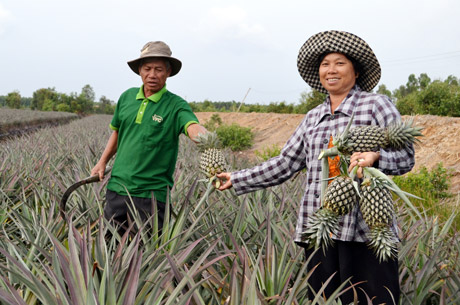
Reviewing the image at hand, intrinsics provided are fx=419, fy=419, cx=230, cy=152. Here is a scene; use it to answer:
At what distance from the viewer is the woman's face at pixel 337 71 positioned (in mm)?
1562

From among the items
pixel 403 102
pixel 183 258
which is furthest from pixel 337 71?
pixel 403 102

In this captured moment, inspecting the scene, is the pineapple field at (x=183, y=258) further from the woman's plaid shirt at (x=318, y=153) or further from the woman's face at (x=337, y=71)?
the woman's face at (x=337, y=71)

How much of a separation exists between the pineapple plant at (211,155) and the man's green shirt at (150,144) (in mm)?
631

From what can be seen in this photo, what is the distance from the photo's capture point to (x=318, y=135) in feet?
5.31

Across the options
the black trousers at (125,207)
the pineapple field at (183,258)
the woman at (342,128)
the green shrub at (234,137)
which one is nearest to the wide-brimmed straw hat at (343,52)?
the woman at (342,128)

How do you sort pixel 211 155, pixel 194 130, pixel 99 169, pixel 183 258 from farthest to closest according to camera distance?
pixel 99 169 → pixel 194 130 → pixel 183 258 → pixel 211 155

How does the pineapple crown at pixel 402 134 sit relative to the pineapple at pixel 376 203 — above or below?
above

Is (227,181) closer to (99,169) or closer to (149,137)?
(149,137)

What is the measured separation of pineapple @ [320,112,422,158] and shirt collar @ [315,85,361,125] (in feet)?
1.55

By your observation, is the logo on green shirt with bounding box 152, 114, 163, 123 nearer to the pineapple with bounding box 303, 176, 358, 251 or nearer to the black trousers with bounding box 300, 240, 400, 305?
the black trousers with bounding box 300, 240, 400, 305

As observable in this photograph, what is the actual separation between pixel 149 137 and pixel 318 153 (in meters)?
1.09

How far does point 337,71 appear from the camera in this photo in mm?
1562

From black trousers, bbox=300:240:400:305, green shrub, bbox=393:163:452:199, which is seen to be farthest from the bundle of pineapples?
green shrub, bbox=393:163:452:199

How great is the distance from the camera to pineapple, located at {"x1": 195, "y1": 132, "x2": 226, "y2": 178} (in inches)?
65.6
